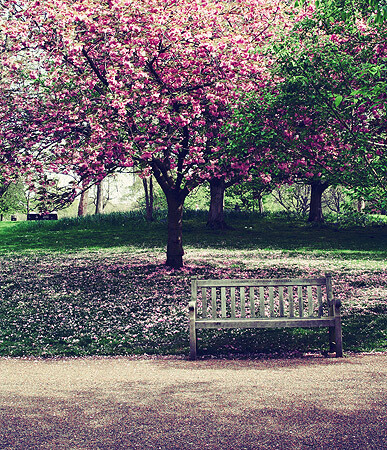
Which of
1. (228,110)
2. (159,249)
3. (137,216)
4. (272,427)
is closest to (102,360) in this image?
(272,427)

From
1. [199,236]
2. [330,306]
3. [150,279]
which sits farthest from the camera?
[199,236]

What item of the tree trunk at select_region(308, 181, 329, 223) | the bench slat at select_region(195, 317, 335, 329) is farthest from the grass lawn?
the tree trunk at select_region(308, 181, 329, 223)

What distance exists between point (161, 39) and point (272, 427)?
12.2 meters

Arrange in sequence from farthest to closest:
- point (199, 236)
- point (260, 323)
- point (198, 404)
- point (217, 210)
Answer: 1. point (217, 210)
2. point (199, 236)
3. point (260, 323)
4. point (198, 404)

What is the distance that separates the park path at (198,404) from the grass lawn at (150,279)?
129cm

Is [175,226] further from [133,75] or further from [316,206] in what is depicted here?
[316,206]

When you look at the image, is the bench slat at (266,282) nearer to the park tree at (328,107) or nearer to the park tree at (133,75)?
the park tree at (328,107)

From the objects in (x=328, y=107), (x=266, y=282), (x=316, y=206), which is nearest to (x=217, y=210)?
(x=316, y=206)

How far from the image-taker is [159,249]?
80.1 feet

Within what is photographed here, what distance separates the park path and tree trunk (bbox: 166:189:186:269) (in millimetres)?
9864

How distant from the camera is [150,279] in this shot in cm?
1648

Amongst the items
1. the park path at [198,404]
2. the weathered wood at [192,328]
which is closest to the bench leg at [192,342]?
the weathered wood at [192,328]

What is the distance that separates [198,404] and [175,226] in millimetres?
12194

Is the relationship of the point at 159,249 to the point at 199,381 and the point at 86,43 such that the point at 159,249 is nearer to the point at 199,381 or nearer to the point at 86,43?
the point at 86,43
